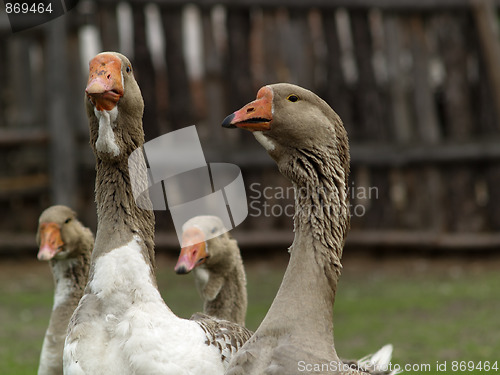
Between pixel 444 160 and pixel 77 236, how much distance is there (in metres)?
7.40

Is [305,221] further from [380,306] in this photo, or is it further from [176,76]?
[176,76]

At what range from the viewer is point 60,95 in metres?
11.3

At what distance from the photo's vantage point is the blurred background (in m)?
11.3

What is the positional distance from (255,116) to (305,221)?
69 cm

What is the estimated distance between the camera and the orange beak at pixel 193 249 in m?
5.36

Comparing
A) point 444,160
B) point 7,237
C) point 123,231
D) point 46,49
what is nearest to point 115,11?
point 46,49

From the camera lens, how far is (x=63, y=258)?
18.4 feet

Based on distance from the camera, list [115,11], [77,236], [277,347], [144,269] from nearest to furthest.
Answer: [277,347] → [144,269] → [77,236] → [115,11]

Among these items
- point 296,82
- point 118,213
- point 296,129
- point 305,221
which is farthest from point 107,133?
point 296,82

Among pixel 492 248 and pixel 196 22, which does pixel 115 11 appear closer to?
pixel 196 22

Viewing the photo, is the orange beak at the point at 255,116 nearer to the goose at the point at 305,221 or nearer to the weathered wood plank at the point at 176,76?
the goose at the point at 305,221

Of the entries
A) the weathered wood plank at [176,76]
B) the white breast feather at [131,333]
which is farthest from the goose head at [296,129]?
the weathered wood plank at [176,76]

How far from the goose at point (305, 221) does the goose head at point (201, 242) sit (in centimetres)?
124

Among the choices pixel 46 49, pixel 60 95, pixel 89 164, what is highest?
pixel 46 49
